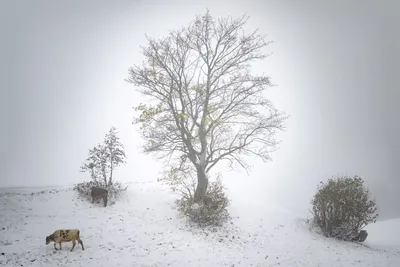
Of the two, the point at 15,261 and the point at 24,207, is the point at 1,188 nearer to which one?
the point at 24,207

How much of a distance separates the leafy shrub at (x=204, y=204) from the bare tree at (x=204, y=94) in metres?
0.72

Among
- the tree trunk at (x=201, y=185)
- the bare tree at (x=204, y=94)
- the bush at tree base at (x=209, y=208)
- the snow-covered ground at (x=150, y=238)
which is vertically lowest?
the snow-covered ground at (x=150, y=238)

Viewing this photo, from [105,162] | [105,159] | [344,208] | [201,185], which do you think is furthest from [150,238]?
[344,208]

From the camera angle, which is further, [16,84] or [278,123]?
[16,84]

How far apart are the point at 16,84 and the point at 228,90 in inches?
748

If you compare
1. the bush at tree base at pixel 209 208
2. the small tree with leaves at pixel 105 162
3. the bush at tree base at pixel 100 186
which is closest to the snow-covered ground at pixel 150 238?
the bush at tree base at pixel 100 186

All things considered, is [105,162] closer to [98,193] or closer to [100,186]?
[100,186]

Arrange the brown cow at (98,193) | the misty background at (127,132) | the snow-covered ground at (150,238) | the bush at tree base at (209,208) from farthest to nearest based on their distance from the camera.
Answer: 1. the misty background at (127,132)
2. the brown cow at (98,193)
3. the bush at tree base at (209,208)
4. the snow-covered ground at (150,238)

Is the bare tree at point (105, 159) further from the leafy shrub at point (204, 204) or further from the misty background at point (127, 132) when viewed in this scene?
the leafy shrub at point (204, 204)

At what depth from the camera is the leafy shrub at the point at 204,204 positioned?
14.3 metres

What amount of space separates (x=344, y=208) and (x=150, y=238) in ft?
36.7

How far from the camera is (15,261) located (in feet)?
30.6

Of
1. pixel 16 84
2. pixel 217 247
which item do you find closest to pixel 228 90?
pixel 217 247

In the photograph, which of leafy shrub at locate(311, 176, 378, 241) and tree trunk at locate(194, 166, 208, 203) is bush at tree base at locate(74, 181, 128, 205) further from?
leafy shrub at locate(311, 176, 378, 241)
